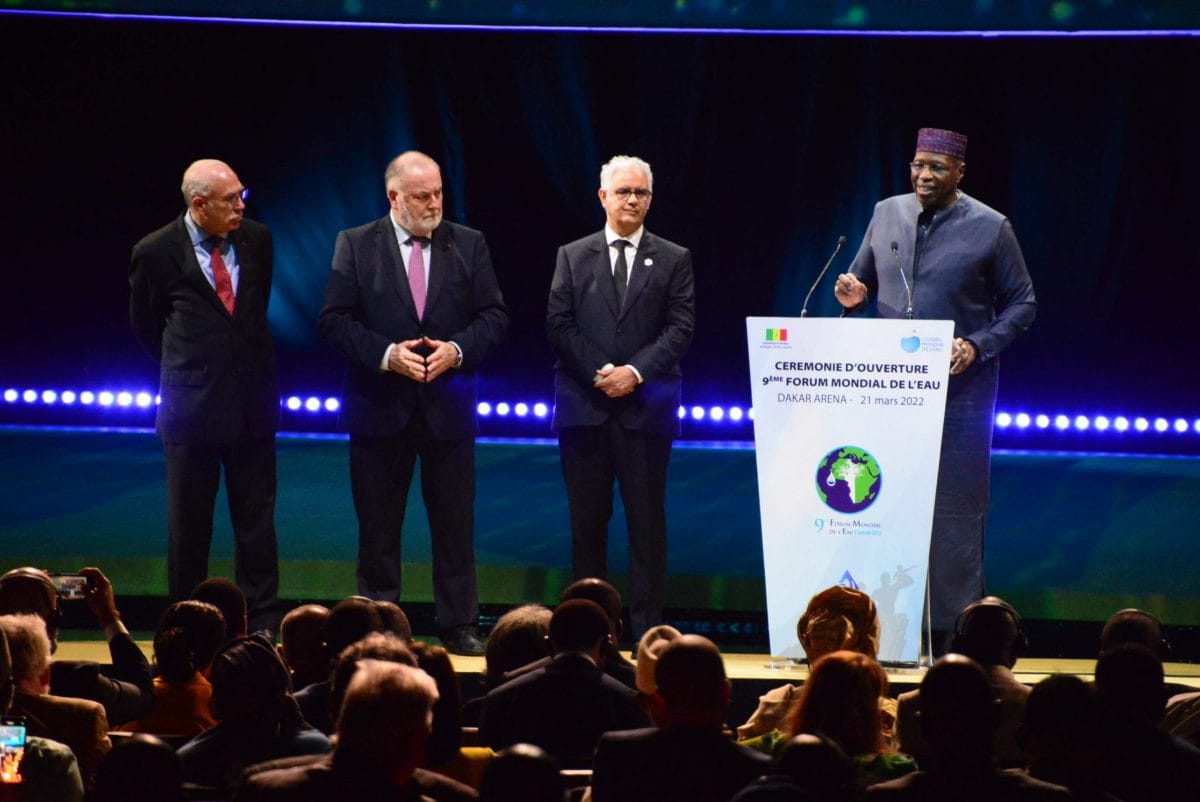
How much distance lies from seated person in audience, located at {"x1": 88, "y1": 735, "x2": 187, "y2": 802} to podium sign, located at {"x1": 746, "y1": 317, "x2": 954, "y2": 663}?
9.58 ft

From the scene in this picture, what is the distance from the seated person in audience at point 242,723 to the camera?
3434 millimetres

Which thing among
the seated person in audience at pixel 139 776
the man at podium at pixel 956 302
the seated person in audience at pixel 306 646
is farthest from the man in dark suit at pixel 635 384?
the seated person in audience at pixel 139 776

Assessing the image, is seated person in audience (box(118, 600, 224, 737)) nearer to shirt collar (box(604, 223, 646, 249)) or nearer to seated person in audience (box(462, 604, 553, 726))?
seated person in audience (box(462, 604, 553, 726))

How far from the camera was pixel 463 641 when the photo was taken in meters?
5.94

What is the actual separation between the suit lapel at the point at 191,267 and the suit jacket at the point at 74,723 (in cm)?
249

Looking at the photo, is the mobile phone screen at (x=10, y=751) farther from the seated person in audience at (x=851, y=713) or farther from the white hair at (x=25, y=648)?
the seated person in audience at (x=851, y=713)

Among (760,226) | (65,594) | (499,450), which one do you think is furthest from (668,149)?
(65,594)

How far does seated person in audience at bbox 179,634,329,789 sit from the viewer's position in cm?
343

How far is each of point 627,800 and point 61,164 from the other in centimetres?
743

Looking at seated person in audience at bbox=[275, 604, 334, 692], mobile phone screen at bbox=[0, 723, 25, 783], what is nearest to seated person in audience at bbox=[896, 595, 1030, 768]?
seated person in audience at bbox=[275, 604, 334, 692]

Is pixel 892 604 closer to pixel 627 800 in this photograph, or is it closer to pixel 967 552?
pixel 967 552

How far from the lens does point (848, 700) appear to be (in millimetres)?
3395

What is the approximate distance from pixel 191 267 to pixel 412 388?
2.86 feet

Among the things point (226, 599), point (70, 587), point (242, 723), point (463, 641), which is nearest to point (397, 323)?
point (463, 641)
